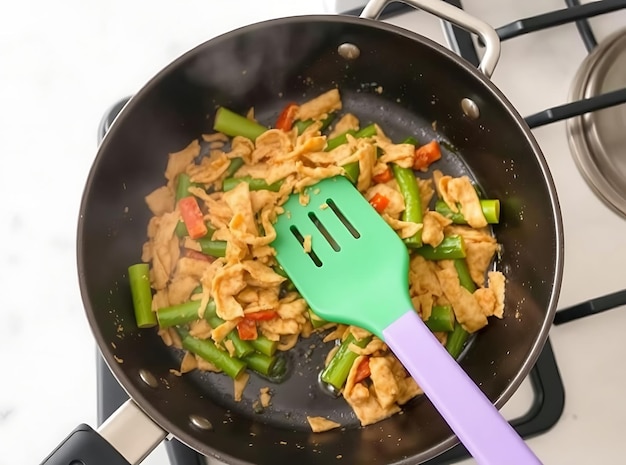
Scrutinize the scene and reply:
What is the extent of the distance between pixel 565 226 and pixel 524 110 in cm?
22

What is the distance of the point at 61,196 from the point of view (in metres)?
1.22

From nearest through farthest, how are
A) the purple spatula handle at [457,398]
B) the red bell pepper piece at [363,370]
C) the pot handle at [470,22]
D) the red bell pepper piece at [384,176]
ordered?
the purple spatula handle at [457,398] → the pot handle at [470,22] → the red bell pepper piece at [363,370] → the red bell pepper piece at [384,176]

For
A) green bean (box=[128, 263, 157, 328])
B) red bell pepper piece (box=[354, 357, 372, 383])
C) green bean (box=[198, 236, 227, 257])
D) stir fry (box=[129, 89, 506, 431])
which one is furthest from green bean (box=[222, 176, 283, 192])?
red bell pepper piece (box=[354, 357, 372, 383])

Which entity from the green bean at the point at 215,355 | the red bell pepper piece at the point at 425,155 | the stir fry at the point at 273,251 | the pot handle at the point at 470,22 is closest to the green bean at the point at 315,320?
the stir fry at the point at 273,251

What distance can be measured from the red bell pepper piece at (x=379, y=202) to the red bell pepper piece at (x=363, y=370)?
0.92 feet

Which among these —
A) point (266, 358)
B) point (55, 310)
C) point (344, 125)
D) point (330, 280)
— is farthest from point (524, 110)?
point (55, 310)

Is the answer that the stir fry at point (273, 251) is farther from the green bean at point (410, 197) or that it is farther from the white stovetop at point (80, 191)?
the white stovetop at point (80, 191)

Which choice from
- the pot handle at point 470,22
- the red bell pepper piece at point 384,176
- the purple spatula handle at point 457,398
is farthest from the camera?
the red bell pepper piece at point 384,176

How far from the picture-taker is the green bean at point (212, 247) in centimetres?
123

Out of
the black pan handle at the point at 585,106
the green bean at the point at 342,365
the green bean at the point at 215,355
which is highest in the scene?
the black pan handle at the point at 585,106

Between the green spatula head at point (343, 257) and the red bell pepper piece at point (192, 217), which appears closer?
the green spatula head at point (343, 257)

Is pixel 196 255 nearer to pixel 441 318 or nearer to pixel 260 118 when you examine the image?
pixel 260 118

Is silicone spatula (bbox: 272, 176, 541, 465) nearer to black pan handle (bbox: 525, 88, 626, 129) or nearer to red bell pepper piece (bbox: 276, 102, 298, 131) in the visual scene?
A: red bell pepper piece (bbox: 276, 102, 298, 131)

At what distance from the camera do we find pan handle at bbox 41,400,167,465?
0.87 metres
